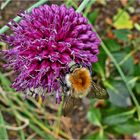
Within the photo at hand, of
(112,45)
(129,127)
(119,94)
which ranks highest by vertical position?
(112,45)

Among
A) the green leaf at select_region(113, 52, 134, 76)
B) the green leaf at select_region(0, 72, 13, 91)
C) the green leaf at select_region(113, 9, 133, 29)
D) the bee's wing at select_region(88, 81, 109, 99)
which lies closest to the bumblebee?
the bee's wing at select_region(88, 81, 109, 99)

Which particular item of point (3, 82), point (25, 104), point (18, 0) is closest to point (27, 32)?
point (3, 82)

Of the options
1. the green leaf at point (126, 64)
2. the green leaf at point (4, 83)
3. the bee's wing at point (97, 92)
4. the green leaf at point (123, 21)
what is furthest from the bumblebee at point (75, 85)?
the green leaf at point (123, 21)

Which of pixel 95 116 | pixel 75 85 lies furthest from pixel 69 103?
pixel 95 116

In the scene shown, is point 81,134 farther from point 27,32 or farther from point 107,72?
point 27,32

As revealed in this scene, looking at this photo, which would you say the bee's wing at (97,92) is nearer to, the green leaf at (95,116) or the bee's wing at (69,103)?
the bee's wing at (69,103)

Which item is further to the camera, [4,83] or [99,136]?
[99,136]

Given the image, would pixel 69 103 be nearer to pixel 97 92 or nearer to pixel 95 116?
pixel 97 92
